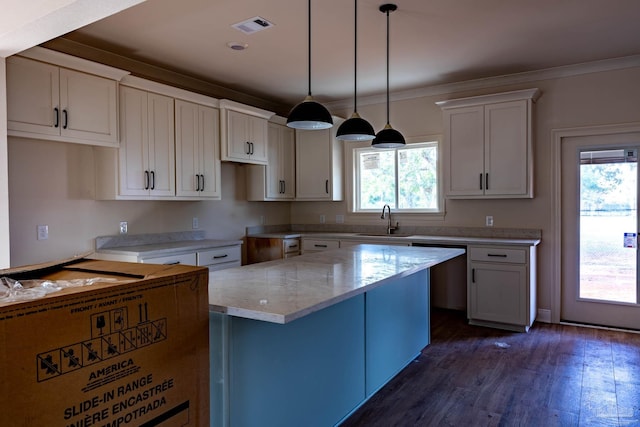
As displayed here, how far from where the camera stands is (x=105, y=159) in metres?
3.59

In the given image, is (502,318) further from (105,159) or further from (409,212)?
(105,159)

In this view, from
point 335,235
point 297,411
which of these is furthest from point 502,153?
point 297,411

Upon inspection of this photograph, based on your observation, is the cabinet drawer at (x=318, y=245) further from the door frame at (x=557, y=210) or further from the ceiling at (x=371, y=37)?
the door frame at (x=557, y=210)

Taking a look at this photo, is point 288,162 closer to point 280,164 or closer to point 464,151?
point 280,164

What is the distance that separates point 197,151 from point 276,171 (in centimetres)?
134

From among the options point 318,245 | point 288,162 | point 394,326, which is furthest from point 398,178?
point 394,326

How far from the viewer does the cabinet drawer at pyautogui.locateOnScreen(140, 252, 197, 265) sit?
3.48 meters

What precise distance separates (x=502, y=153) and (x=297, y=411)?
3430 millimetres

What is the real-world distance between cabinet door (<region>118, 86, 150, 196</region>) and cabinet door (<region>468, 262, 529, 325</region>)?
324 centimetres

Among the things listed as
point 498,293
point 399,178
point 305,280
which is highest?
point 399,178

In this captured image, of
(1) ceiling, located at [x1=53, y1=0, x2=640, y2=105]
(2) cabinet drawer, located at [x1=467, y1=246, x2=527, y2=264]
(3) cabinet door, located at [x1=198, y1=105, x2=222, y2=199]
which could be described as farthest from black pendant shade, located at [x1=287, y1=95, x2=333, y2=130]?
(2) cabinet drawer, located at [x1=467, y1=246, x2=527, y2=264]

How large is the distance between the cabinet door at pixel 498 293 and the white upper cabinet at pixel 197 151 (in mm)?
2801

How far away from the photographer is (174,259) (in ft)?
12.1

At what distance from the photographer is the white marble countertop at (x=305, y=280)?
1.57 meters
